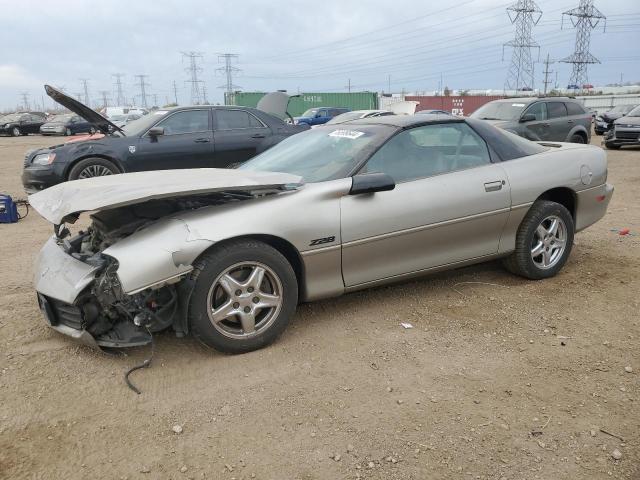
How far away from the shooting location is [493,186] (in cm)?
412

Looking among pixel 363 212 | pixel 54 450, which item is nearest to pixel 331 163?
pixel 363 212

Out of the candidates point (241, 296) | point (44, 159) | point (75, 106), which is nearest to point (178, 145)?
point (44, 159)

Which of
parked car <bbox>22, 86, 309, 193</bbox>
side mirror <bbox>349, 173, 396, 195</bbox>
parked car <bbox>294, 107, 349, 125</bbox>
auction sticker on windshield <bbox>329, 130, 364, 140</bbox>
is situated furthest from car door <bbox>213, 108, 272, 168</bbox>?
parked car <bbox>294, 107, 349, 125</bbox>

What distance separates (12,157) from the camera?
59.2ft

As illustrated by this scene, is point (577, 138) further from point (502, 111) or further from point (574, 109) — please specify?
point (502, 111)

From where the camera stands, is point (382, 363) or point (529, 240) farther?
point (529, 240)

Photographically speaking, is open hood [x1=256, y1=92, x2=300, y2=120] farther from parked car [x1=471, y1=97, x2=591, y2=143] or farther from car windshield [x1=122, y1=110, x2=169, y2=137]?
parked car [x1=471, y1=97, x2=591, y2=143]

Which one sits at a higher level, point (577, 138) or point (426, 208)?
point (426, 208)

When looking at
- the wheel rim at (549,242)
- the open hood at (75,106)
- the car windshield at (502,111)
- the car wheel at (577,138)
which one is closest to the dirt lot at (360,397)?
the wheel rim at (549,242)

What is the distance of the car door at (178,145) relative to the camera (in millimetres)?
8305

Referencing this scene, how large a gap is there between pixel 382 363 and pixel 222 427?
3.40 feet

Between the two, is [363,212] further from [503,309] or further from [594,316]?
[594,316]

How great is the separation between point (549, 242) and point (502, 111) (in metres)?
8.81

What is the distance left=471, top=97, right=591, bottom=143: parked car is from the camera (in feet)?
39.0
